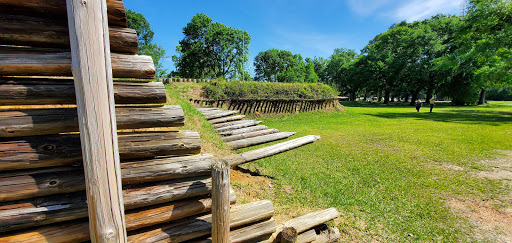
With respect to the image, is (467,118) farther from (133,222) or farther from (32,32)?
(32,32)

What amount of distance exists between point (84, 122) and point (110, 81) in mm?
398

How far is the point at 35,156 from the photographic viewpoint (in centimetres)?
208

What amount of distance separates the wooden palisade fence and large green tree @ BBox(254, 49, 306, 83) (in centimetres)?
3954

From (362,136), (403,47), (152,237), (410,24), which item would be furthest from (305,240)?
(410,24)

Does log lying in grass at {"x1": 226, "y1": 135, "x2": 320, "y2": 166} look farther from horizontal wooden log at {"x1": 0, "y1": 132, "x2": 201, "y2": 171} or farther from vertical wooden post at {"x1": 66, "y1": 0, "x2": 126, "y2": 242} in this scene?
vertical wooden post at {"x1": 66, "y1": 0, "x2": 126, "y2": 242}

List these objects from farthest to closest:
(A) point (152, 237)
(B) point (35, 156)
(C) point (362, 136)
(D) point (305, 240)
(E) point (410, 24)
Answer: (E) point (410, 24)
(C) point (362, 136)
(D) point (305, 240)
(A) point (152, 237)
(B) point (35, 156)

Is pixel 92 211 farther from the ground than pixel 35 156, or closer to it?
closer to it

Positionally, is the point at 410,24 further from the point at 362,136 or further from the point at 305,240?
the point at 305,240

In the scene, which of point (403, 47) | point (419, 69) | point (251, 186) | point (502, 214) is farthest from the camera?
point (403, 47)

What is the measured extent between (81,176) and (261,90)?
14245 mm

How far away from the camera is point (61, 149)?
85.8 inches

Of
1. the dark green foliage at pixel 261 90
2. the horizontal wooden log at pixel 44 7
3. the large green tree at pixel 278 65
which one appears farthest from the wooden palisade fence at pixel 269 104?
the large green tree at pixel 278 65

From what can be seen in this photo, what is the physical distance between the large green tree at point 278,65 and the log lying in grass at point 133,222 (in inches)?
2218

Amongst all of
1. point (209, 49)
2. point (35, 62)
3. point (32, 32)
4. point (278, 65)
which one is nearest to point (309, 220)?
point (35, 62)
